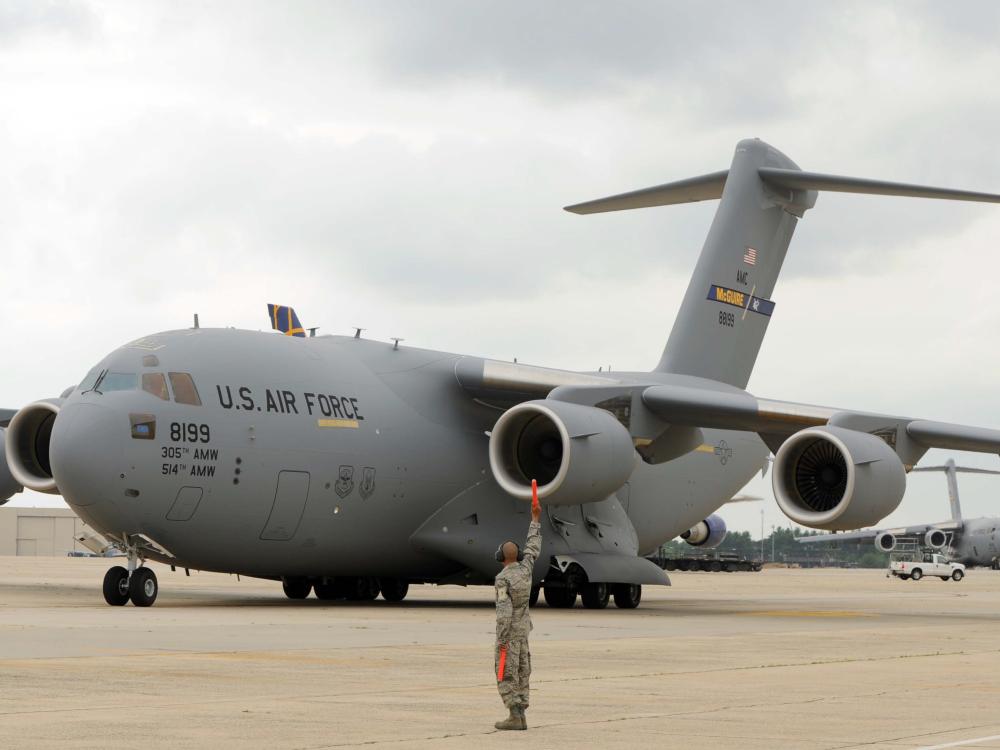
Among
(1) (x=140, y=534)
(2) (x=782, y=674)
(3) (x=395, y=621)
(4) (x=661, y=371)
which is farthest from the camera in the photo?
(4) (x=661, y=371)

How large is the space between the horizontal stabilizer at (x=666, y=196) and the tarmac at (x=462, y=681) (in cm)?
941

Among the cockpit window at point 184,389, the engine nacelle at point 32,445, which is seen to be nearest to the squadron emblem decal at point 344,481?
the cockpit window at point 184,389

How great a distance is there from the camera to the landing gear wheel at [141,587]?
1838 cm

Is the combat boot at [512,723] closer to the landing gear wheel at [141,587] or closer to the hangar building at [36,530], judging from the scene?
the landing gear wheel at [141,587]

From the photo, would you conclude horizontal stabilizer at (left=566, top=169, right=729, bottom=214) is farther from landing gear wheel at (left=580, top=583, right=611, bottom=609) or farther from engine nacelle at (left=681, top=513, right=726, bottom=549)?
engine nacelle at (left=681, top=513, right=726, bottom=549)

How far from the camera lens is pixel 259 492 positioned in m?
19.0

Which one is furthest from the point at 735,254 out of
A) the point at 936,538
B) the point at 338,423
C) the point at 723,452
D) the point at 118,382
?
the point at 936,538

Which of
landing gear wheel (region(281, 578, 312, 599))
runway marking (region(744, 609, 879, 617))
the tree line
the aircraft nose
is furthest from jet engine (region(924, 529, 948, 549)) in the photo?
the aircraft nose

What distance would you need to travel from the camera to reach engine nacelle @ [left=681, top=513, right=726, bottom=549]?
1544 inches

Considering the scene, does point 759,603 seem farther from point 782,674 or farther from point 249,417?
point 782,674

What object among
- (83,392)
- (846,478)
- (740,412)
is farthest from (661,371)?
(83,392)

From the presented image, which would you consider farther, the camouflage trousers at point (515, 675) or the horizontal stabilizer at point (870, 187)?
the horizontal stabilizer at point (870, 187)

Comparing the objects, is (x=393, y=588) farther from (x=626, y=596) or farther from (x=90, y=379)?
(x=90, y=379)

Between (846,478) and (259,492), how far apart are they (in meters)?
7.53
